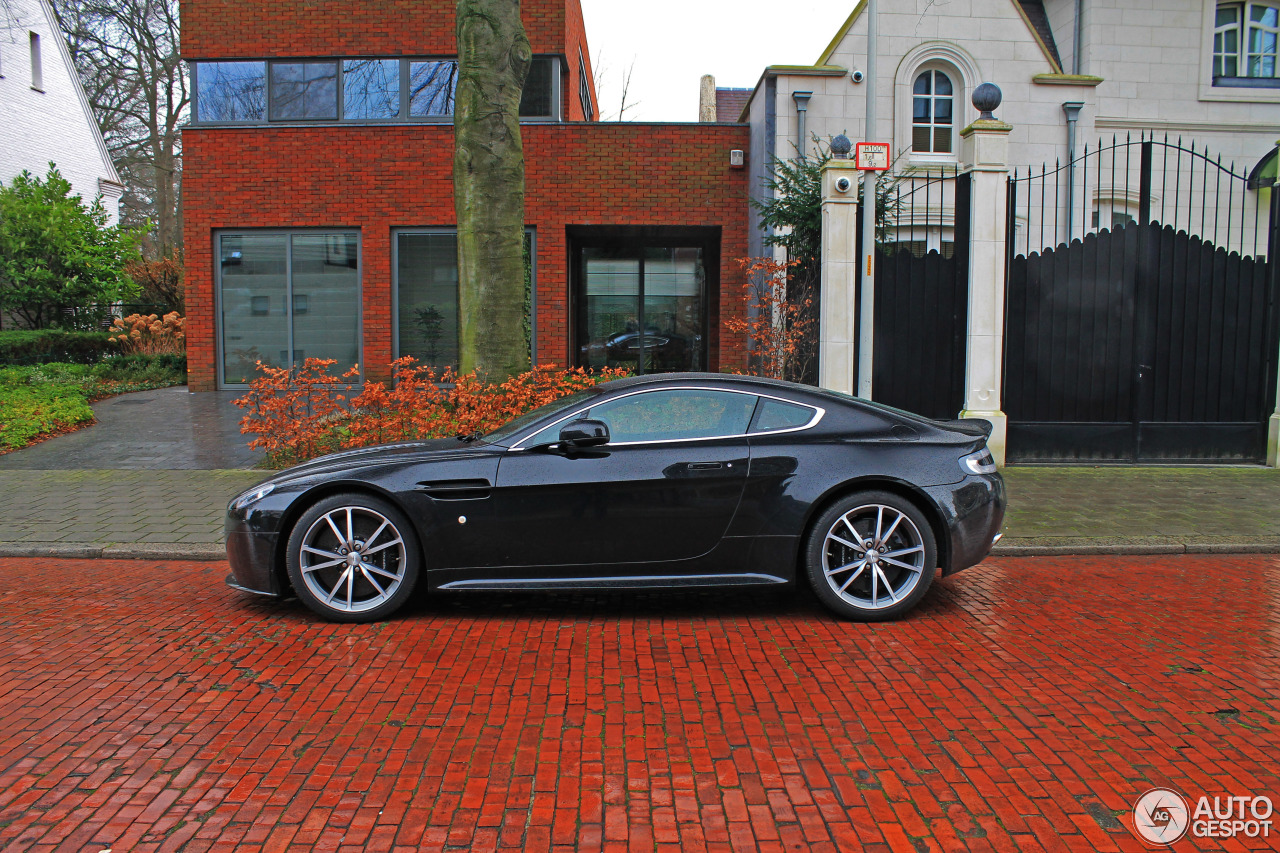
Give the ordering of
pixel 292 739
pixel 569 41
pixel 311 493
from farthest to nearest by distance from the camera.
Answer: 1. pixel 569 41
2. pixel 311 493
3. pixel 292 739

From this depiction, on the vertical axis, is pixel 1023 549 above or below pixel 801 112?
below

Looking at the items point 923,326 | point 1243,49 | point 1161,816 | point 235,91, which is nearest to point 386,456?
point 1161,816

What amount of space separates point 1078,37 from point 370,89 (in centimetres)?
1334

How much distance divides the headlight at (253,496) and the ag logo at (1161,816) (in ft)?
14.4

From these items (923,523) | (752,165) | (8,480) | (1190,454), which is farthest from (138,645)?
(752,165)

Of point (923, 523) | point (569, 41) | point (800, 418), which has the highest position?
point (569, 41)

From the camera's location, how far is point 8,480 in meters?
9.15

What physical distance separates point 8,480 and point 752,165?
1181 cm

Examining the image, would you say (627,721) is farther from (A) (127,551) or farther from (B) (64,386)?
(B) (64,386)

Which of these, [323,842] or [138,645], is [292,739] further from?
[138,645]

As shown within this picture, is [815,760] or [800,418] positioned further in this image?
[800,418]

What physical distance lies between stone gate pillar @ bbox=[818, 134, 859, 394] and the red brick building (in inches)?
215

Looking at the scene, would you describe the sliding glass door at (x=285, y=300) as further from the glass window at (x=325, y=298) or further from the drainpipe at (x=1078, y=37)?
the drainpipe at (x=1078, y=37)

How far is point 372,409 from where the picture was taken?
9.14 m
